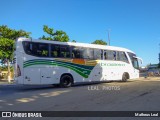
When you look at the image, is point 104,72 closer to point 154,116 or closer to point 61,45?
point 61,45

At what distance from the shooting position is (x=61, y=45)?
63.8 ft

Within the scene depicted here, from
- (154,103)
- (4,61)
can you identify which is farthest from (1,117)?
(4,61)

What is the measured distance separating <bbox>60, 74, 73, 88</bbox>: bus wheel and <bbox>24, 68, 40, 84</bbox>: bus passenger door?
2.07m

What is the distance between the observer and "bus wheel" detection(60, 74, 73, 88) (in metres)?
19.4

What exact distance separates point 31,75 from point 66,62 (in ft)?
9.74

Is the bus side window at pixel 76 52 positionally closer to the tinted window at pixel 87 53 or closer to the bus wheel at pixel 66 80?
the tinted window at pixel 87 53

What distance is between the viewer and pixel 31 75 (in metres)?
17.8

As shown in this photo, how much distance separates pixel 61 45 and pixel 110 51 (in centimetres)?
544

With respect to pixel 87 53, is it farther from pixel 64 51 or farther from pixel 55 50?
pixel 55 50

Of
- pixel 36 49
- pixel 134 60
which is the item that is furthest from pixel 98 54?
pixel 36 49

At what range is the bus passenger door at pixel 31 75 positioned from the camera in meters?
17.6

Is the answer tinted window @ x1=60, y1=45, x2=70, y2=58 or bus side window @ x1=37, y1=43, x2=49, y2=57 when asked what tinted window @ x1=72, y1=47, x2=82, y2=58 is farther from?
bus side window @ x1=37, y1=43, x2=49, y2=57

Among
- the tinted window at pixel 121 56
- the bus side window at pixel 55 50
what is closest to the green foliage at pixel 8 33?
the tinted window at pixel 121 56

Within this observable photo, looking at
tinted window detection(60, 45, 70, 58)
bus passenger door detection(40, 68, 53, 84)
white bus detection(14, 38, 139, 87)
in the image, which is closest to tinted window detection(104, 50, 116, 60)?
white bus detection(14, 38, 139, 87)
